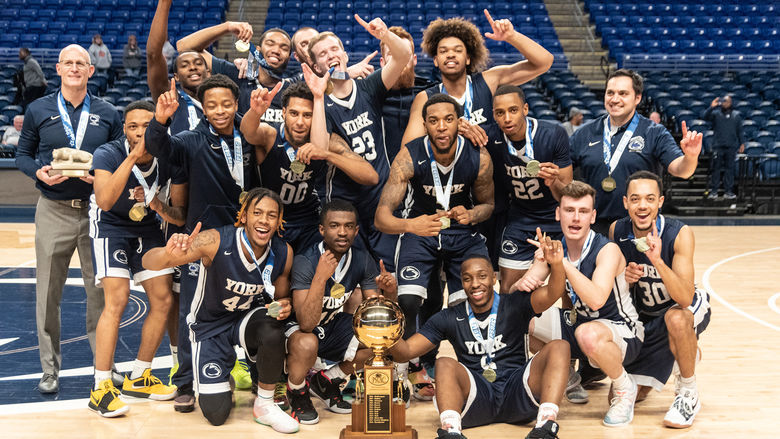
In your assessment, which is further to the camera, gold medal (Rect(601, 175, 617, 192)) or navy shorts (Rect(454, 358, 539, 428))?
gold medal (Rect(601, 175, 617, 192))

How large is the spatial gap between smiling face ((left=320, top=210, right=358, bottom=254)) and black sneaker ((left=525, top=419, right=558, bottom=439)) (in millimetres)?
1382

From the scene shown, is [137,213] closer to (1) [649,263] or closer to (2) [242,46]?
(2) [242,46]

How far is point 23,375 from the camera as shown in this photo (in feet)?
16.4

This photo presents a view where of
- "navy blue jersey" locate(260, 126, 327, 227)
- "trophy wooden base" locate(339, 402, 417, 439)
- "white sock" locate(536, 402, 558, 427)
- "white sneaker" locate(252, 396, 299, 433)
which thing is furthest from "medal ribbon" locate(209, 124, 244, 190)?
"white sock" locate(536, 402, 558, 427)

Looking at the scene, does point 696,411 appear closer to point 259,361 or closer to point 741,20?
point 259,361

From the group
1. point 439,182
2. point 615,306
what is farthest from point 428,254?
point 615,306

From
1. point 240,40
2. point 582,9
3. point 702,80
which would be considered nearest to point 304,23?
point 582,9

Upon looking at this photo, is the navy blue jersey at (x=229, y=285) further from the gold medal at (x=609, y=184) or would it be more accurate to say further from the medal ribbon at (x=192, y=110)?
the gold medal at (x=609, y=184)

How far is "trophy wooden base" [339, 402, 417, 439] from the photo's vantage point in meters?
3.83

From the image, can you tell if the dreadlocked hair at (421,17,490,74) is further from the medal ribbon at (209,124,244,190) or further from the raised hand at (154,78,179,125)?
the raised hand at (154,78,179,125)

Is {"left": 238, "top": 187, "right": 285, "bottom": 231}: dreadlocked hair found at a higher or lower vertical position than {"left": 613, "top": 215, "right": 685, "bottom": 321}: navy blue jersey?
higher

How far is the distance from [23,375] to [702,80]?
1383cm

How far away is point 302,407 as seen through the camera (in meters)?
4.32

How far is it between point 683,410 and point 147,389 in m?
2.99
